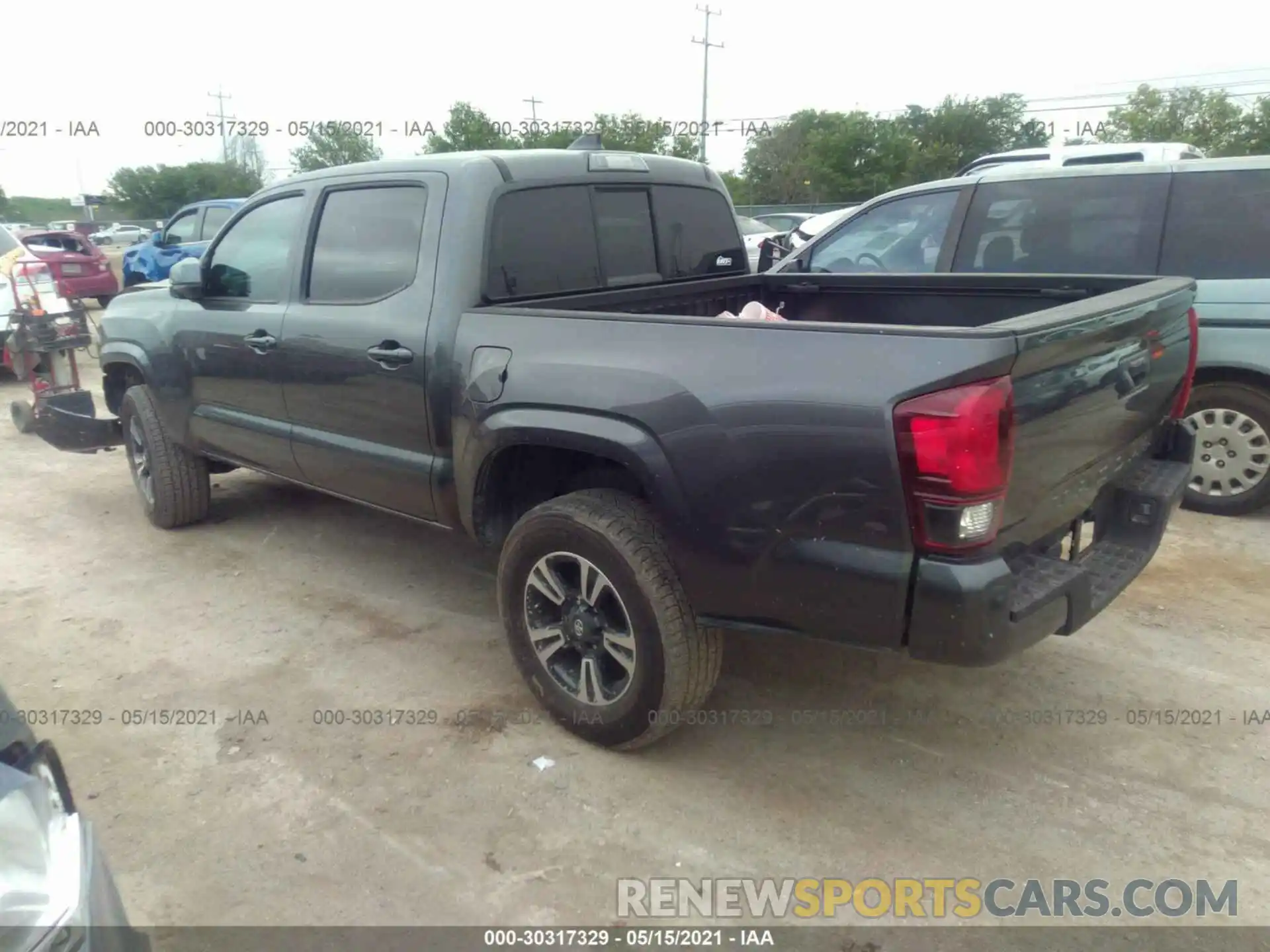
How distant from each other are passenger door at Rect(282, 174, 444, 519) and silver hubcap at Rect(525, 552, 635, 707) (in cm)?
70

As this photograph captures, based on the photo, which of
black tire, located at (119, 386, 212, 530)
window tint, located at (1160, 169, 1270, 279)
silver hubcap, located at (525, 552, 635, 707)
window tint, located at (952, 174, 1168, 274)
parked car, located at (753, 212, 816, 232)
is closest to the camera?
silver hubcap, located at (525, 552, 635, 707)

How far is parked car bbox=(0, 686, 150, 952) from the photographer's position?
4.96 feet

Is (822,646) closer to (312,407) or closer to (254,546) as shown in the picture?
(312,407)

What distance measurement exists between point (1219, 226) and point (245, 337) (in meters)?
4.89

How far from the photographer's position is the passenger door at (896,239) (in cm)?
570

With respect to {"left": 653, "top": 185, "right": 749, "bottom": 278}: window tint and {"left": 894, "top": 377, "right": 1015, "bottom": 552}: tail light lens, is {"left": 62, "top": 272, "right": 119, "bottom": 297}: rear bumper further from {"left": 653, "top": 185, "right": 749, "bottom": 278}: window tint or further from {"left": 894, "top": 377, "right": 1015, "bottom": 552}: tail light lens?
{"left": 894, "top": 377, "right": 1015, "bottom": 552}: tail light lens

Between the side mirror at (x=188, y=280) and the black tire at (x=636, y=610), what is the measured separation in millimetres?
2462

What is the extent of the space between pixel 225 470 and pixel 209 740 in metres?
2.46

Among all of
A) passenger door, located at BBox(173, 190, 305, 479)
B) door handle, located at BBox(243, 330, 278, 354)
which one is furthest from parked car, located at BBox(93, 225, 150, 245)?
door handle, located at BBox(243, 330, 278, 354)

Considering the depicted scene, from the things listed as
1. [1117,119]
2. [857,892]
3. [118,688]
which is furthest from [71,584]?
[1117,119]

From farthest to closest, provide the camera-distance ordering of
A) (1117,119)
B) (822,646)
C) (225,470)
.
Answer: (1117,119) < (225,470) < (822,646)

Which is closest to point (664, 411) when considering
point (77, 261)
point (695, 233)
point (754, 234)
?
point (695, 233)

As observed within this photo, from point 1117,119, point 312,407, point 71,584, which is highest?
point 1117,119

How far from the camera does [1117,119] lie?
127 feet
